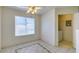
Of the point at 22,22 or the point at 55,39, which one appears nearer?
the point at 55,39

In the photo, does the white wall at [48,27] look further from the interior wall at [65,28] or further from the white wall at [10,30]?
the interior wall at [65,28]

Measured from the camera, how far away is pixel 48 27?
3.73 metres

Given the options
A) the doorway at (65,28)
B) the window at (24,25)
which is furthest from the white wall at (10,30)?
the doorway at (65,28)

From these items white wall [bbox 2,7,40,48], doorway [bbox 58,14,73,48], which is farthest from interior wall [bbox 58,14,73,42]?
white wall [bbox 2,7,40,48]

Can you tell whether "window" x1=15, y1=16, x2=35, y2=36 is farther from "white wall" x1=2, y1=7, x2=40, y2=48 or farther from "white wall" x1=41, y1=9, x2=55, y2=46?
"white wall" x1=41, y1=9, x2=55, y2=46

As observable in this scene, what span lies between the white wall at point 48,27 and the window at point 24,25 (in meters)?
0.46

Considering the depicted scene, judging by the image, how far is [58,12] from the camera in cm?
341

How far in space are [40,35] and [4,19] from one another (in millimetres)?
1501

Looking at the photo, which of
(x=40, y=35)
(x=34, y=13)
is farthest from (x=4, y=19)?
(x=40, y=35)

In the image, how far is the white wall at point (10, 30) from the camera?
3113 millimetres

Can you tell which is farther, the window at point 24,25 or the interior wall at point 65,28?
the interior wall at point 65,28

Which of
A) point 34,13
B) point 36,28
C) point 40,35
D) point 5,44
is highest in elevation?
point 34,13
